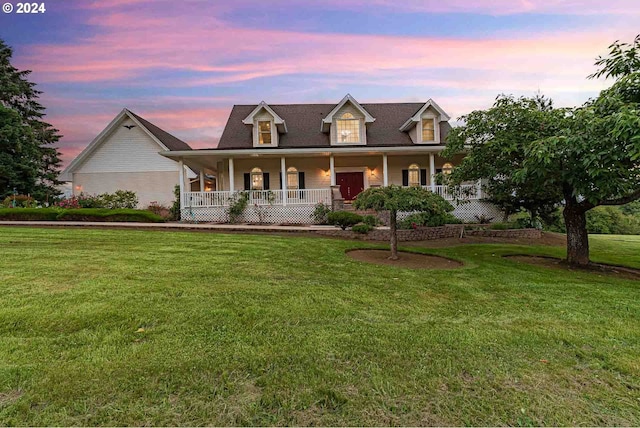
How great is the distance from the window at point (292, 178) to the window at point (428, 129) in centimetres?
806

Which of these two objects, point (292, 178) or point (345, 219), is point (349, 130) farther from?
point (345, 219)

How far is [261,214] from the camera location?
15.3 meters

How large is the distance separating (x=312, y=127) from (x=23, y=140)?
22.5 meters

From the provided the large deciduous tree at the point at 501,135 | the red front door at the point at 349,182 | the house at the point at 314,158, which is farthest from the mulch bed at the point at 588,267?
the red front door at the point at 349,182

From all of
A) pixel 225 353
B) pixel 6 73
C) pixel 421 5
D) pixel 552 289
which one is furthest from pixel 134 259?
pixel 6 73

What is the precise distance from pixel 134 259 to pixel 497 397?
266 inches

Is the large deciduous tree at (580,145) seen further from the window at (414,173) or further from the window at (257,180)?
the window at (257,180)

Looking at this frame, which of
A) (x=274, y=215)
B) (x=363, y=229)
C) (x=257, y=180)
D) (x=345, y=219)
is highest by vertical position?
(x=257, y=180)

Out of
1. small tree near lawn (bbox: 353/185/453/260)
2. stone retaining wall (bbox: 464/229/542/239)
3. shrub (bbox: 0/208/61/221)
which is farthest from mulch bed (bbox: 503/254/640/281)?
shrub (bbox: 0/208/61/221)

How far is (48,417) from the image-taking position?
1865 millimetres

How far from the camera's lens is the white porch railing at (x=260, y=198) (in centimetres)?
1532

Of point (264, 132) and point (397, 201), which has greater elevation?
point (264, 132)

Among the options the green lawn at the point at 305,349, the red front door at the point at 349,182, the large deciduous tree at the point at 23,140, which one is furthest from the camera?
the large deciduous tree at the point at 23,140

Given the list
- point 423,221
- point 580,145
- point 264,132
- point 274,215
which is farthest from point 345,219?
point 264,132
